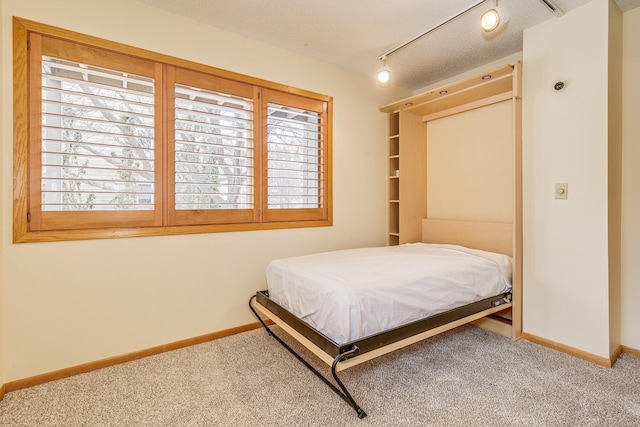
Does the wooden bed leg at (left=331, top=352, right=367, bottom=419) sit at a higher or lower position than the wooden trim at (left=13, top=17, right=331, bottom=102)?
lower

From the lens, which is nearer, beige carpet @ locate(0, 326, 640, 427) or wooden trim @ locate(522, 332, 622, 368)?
beige carpet @ locate(0, 326, 640, 427)

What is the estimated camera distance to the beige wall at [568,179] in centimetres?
210

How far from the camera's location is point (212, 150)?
2.50 metres

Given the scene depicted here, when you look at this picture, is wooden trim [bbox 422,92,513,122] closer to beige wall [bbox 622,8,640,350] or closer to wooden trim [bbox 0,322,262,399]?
beige wall [bbox 622,8,640,350]

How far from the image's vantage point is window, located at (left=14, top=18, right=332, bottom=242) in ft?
6.12

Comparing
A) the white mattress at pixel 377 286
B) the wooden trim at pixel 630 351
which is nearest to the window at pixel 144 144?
the white mattress at pixel 377 286

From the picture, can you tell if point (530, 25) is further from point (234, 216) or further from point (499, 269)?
point (234, 216)

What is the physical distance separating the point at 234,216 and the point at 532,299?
259 centimetres

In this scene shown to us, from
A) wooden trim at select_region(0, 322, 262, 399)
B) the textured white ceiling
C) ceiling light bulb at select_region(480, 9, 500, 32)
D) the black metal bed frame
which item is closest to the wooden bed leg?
the black metal bed frame

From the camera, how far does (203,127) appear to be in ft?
8.08

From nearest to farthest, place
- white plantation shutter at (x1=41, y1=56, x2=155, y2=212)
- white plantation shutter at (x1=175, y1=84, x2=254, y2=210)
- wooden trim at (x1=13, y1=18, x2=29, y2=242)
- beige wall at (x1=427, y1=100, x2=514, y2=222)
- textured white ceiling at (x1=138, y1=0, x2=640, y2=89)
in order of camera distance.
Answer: wooden trim at (x1=13, y1=18, x2=29, y2=242)
white plantation shutter at (x1=41, y1=56, x2=155, y2=212)
textured white ceiling at (x1=138, y1=0, x2=640, y2=89)
white plantation shutter at (x1=175, y1=84, x2=254, y2=210)
beige wall at (x1=427, y1=100, x2=514, y2=222)

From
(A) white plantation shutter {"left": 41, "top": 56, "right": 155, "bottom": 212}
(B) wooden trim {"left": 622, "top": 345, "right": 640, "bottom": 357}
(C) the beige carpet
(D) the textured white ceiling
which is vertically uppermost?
(D) the textured white ceiling

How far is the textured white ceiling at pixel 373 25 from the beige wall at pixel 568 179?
0.87ft

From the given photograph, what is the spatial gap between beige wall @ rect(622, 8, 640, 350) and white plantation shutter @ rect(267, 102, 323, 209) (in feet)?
8.04
